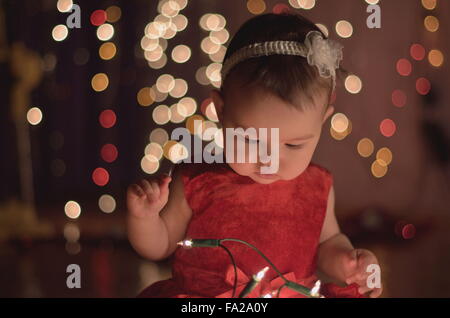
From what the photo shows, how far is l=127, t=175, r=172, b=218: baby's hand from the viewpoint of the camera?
2.81 feet

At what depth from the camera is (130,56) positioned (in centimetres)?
169

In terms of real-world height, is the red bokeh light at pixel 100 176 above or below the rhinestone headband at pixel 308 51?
below

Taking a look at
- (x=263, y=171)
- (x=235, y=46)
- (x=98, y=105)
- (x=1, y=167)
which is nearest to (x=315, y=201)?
(x=263, y=171)

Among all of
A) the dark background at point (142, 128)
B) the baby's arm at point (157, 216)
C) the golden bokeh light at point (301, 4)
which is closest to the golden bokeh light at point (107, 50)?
the dark background at point (142, 128)

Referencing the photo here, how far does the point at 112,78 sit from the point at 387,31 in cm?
88

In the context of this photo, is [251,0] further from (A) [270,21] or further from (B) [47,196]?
(B) [47,196]

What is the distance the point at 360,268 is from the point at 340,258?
0.05m

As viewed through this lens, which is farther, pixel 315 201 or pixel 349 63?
pixel 349 63

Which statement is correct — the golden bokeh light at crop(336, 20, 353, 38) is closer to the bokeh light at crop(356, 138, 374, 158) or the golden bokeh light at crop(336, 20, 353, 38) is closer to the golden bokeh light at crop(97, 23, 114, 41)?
the bokeh light at crop(356, 138, 374, 158)

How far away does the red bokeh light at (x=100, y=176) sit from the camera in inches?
67.5

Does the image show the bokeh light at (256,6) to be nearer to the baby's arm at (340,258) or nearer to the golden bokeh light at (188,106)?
the golden bokeh light at (188,106)

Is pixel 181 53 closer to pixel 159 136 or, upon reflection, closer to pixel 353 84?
pixel 159 136

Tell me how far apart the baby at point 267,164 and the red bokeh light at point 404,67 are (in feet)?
2.75

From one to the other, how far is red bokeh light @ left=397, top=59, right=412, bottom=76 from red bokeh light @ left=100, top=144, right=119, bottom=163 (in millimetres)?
947
